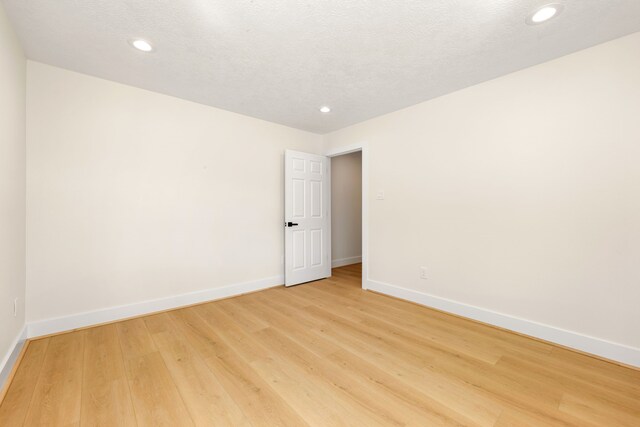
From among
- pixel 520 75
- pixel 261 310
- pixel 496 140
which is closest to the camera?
pixel 520 75

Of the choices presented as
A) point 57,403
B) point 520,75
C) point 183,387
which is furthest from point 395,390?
point 520,75

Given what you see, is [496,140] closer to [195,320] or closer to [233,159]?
[233,159]

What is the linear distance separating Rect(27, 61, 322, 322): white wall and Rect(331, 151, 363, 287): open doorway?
1.71 metres

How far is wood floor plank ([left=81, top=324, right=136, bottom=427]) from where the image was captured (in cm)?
144

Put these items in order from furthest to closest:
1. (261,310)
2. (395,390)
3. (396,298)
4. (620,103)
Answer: (396,298) < (261,310) < (620,103) < (395,390)

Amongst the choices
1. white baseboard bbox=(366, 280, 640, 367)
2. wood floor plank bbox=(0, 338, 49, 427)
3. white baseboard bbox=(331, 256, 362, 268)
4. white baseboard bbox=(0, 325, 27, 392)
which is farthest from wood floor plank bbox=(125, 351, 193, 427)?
white baseboard bbox=(331, 256, 362, 268)

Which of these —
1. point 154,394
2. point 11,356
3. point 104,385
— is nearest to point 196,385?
point 154,394

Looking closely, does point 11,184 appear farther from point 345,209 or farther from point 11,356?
point 345,209

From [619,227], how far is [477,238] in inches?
39.7

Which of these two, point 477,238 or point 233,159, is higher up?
point 233,159

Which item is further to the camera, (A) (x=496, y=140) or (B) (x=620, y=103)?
(A) (x=496, y=140)

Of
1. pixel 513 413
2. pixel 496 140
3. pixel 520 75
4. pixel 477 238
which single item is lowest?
pixel 513 413

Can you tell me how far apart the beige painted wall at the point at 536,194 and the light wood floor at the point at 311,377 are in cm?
→ 46

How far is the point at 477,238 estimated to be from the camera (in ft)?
9.08
